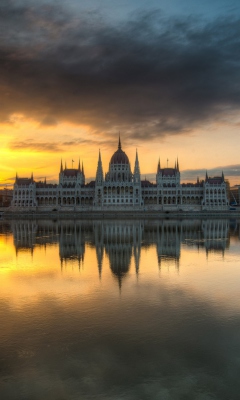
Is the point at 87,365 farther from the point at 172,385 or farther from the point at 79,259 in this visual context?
the point at 79,259

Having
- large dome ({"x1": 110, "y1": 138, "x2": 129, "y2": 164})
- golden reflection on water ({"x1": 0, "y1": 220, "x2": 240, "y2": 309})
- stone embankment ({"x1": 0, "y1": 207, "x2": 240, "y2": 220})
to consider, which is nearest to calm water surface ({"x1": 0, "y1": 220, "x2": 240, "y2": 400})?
golden reflection on water ({"x1": 0, "y1": 220, "x2": 240, "y2": 309})

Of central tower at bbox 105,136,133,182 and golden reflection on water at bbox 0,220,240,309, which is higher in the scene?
central tower at bbox 105,136,133,182

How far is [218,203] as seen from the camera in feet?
430

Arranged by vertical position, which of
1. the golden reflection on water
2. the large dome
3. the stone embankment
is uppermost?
the large dome

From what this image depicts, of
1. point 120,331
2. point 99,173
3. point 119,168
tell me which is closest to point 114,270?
point 120,331

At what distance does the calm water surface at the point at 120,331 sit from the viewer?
8.97 metres

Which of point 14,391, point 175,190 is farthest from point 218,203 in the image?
point 14,391

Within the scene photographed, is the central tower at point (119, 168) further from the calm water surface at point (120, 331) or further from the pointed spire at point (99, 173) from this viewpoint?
the calm water surface at point (120, 331)

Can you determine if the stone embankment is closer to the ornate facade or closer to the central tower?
the ornate facade

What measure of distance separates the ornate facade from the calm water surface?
10456 cm

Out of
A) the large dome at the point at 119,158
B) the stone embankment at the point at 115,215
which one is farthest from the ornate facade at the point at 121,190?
the stone embankment at the point at 115,215

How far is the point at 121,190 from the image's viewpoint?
130 m

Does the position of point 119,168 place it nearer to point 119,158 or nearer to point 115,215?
point 119,158

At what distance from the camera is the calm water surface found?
8969mm
